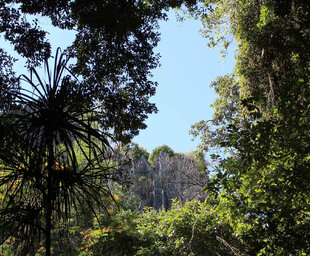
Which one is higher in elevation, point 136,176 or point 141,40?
point 136,176

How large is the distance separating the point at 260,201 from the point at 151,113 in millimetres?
2118

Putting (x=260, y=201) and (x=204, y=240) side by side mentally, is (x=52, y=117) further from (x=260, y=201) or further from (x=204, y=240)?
(x=204, y=240)

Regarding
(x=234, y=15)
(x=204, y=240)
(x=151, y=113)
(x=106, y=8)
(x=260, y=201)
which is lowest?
(x=204, y=240)

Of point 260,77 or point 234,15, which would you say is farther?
point 234,15

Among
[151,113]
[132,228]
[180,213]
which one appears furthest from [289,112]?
[132,228]

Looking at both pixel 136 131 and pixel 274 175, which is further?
pixel 136 131

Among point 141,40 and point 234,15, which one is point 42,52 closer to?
point 141,40

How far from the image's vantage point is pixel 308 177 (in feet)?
9.32

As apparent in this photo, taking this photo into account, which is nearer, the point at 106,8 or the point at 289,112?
the point at 289,112

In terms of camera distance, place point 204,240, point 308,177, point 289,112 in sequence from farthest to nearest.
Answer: point 204,240 → point 289,112 → point 308,177

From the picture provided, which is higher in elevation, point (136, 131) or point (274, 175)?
point (136, 131)

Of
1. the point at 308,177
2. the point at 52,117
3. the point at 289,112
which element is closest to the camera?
the point at 52,117

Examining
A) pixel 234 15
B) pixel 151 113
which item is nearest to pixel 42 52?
pixel 151 113

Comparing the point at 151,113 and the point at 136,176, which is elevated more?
the point at 136,176
